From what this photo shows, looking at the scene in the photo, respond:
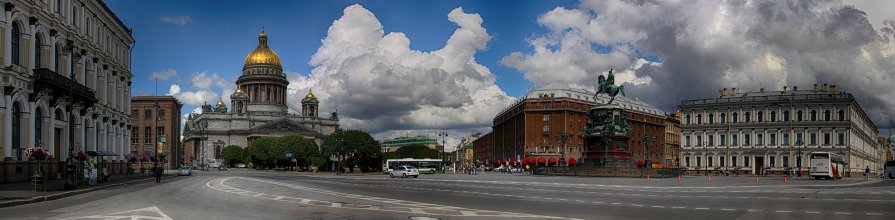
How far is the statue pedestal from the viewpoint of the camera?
239 ft

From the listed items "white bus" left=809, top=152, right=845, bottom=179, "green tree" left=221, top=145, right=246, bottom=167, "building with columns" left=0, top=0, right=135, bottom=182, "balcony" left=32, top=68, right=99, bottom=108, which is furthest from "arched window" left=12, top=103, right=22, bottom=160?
"green tree" left=221, top=145, right=246, bottom=167

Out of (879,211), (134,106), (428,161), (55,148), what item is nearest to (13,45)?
(55,148)

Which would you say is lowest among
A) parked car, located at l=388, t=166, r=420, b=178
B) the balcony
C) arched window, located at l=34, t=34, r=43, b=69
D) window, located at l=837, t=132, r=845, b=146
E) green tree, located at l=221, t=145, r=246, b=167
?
green tree, located at l=221, t=145, r=246, b=167

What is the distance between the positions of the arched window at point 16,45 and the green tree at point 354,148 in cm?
Answer: 7390

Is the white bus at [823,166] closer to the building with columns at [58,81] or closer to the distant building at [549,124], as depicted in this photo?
the distant building at [549,124]

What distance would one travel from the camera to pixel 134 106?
146 metres

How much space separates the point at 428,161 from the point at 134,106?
7062cm

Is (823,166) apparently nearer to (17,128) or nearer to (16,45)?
(17,128)

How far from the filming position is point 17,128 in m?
42.4

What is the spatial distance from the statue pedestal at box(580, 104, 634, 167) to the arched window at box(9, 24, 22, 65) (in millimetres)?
50756

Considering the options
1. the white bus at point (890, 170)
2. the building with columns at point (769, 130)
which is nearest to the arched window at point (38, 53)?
the white bus at point (890, 170)

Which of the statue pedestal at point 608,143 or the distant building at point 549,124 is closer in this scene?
the statue pedestal at point 608,143

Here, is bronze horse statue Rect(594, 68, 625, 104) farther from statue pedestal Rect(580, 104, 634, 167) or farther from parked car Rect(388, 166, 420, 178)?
parked car Rect(388, 166, 420, 178)

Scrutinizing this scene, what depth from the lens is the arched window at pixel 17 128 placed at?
41778 millimetres
